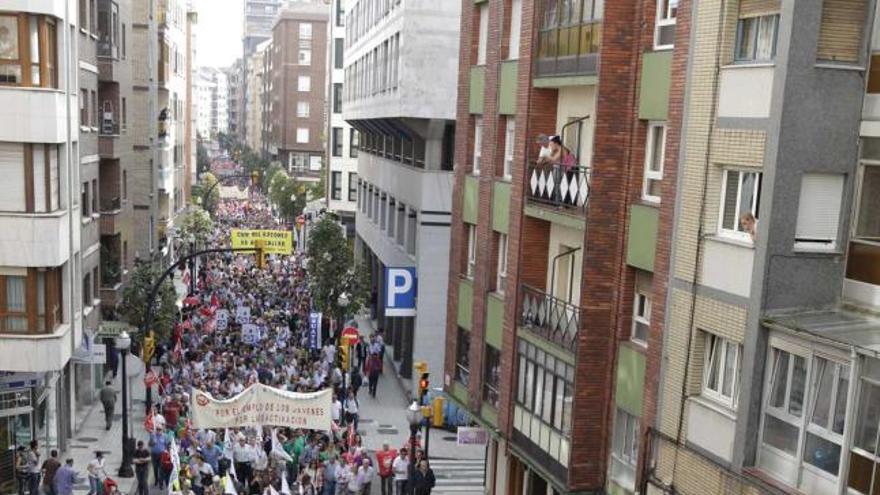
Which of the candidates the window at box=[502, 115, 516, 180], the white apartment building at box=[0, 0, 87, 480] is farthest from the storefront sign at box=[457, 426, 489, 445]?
the white apartment building at box=[0, 0, 87, 480]

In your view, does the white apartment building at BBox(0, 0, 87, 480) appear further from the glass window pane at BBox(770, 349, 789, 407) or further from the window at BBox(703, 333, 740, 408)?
the glass window pane at BBox(770, 349, 789, 407)

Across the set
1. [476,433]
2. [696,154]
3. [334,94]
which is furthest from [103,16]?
[334,94]

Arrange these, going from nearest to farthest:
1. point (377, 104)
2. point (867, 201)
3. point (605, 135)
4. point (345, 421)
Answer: point (867, 201)
point (605, 135)
point (345, 421)
point (377, 104)

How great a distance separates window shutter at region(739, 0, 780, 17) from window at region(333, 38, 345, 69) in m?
61.5

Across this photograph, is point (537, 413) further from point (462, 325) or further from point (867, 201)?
point (867, 201)

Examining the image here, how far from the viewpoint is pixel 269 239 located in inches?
1208

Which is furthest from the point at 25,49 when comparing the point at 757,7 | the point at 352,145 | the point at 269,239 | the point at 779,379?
the point at 352,145

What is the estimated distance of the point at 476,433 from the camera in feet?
79.8

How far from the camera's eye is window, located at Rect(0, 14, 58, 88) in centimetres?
2381

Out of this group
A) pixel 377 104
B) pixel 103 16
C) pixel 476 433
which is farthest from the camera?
pixel 377 104

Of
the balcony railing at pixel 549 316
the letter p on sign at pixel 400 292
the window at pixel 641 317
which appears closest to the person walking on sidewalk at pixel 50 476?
the balcony railing at pixel 549 316

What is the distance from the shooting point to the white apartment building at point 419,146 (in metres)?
35.9

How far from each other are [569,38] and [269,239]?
540 inches

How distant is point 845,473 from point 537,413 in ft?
30.6
